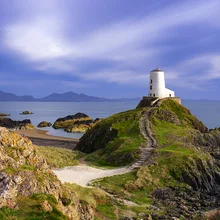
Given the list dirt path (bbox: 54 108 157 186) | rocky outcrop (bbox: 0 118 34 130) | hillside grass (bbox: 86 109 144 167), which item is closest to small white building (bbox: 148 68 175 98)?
hillside grass (bbox: 86 109 144 167)

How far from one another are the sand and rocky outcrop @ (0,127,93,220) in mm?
12703

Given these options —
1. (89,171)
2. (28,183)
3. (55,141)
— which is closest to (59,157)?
(89,171)

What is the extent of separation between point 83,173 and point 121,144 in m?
13.8

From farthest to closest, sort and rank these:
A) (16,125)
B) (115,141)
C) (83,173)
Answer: (16,125), (115,141), (83,173)

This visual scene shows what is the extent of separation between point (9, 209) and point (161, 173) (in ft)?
82.2

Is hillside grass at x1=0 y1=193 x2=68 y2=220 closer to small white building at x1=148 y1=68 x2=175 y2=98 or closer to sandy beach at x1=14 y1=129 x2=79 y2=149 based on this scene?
sandy beach at x1=14 y1=129 x2=79 y2=149

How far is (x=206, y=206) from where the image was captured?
30656mm

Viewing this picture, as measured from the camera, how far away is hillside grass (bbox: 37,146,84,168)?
43569 millimetres

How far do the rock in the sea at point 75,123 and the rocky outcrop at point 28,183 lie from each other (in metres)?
98.6

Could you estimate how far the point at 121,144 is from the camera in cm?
5069

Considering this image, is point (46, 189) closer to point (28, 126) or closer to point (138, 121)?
point (138, 121)

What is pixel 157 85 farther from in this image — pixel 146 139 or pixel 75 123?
pixel 75 123

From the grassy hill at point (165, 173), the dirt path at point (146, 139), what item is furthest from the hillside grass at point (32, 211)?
the dirt path at point (146, 139)

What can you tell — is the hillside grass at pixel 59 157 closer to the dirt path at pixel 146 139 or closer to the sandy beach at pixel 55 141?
the dirt path at pixel 146 139
